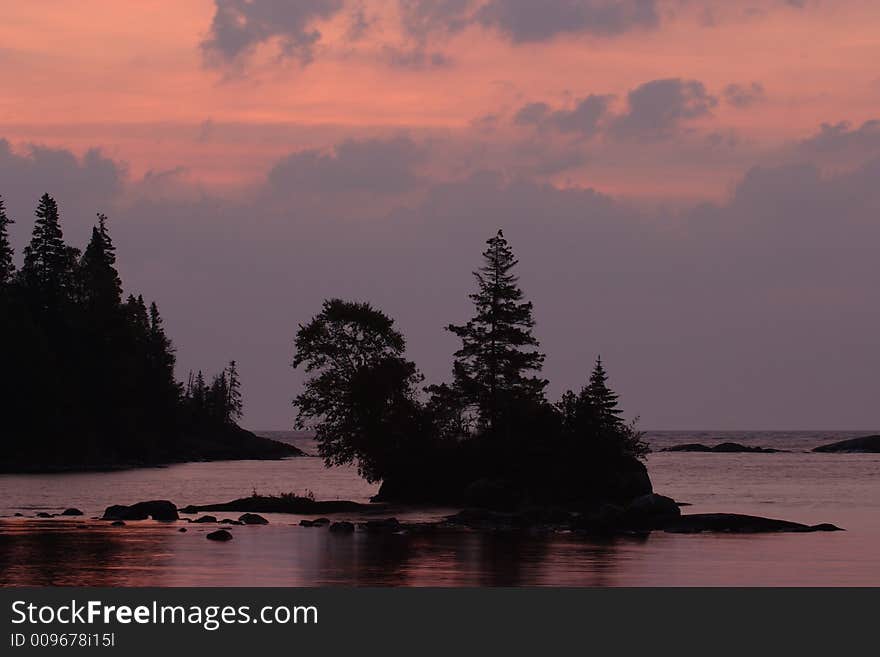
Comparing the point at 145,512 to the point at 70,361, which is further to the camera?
the point at 70,361

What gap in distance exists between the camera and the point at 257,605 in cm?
2639

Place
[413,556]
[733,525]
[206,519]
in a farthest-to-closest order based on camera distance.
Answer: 1. [206,519]
2. [733,525]
3. [413,556]

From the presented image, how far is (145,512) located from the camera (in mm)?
55906

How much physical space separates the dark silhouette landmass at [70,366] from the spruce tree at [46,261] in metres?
0.11

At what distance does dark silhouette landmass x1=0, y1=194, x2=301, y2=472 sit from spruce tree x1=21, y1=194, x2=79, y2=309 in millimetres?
108

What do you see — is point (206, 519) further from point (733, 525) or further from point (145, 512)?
point (733, 525)

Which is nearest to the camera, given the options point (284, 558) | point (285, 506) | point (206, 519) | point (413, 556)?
point (284, 558)

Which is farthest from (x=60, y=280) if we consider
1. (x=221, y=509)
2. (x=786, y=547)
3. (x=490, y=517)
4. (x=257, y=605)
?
(x=257, y=605)

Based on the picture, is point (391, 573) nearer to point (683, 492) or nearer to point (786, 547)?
point (786, 547)

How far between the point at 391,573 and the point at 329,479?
75.6m

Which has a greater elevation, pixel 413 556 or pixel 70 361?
pixel 70 361

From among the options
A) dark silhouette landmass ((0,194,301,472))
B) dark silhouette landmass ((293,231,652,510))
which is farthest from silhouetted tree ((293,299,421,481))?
dark silhouette landmass ((0,194,301,472))

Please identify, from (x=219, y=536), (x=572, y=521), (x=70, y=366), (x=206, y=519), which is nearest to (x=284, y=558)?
(x=219, y=536)

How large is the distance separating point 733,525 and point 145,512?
25.6 metres
